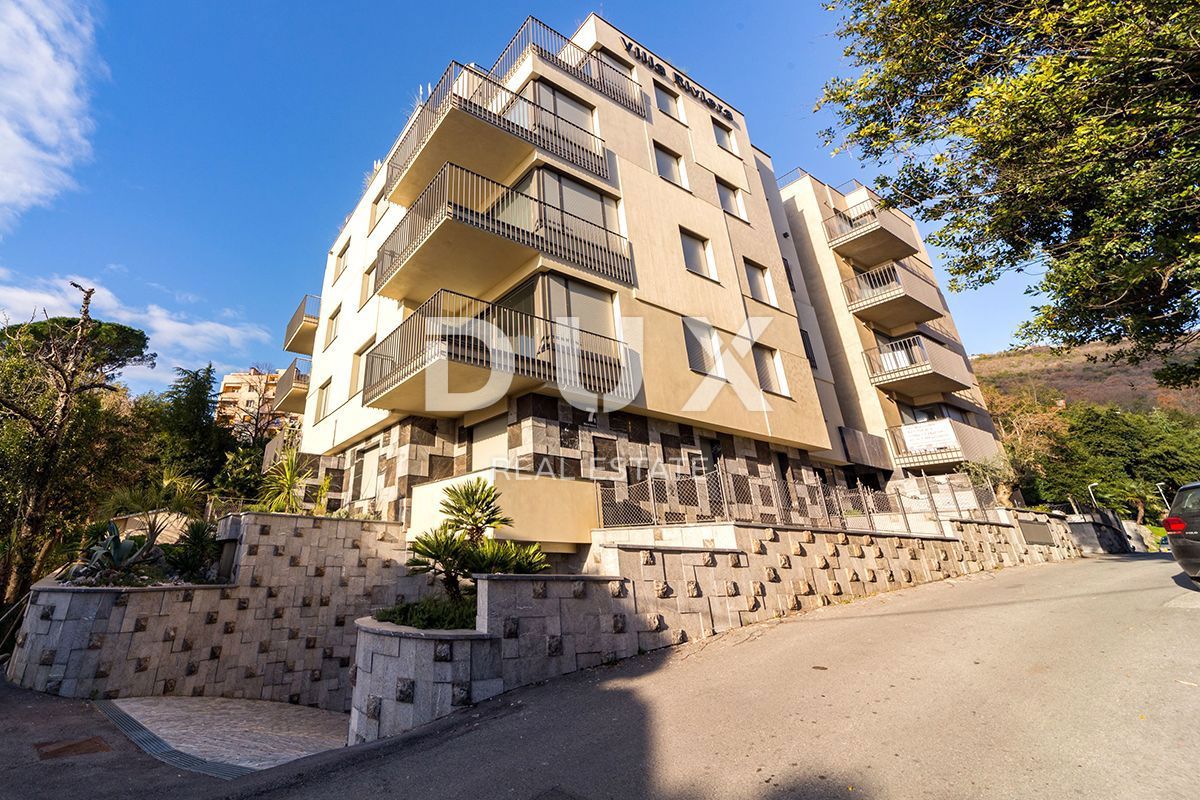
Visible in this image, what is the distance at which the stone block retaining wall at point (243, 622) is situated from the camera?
7254mm

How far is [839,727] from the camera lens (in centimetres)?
396

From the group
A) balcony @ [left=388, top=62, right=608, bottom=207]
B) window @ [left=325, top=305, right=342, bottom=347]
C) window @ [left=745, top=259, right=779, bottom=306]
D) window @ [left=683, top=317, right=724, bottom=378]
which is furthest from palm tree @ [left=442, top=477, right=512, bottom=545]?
window @ [left=325, top=305, right=342, bottom=347]

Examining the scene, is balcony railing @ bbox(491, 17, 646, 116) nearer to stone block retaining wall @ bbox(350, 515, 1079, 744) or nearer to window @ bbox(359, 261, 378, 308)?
window @ bbox(359, 261, 378, 308)

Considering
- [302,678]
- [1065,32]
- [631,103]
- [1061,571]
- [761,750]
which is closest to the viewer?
[761,750]

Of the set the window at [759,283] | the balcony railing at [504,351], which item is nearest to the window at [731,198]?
the window at [759,283]

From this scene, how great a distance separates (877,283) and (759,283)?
7.86 meters

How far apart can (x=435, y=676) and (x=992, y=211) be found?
40.7 ft

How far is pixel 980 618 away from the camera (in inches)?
289

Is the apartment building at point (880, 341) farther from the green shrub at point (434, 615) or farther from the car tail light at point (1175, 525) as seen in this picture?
the green shrub at point (434, 615)

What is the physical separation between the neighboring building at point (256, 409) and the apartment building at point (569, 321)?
34.2 ft

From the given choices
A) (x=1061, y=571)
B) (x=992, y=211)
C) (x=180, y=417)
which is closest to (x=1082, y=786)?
(x=992, y=211)

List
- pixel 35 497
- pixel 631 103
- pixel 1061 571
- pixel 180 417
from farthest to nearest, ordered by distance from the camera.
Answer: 1. pixel 180 417
2. pixel 631 103
3. pixel 1061 571
4. pixel 35 497

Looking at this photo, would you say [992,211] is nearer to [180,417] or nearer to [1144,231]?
[1144,231]

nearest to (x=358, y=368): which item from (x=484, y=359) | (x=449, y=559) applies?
(x=484, y=359)
